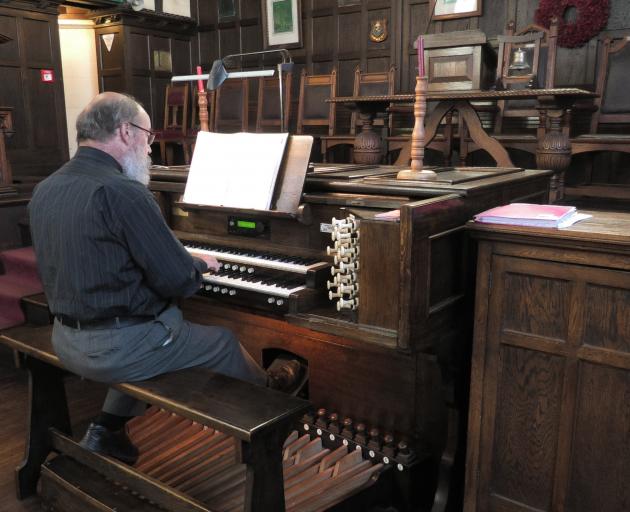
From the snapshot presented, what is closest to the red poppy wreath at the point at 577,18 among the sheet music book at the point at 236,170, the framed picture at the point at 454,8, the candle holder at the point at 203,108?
the framed picture at the point at 454,8

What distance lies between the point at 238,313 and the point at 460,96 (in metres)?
2.38

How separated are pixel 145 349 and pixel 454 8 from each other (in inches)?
234

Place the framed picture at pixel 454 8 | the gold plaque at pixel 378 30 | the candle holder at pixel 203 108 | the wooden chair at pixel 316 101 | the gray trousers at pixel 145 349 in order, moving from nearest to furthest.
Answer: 1. the gray trousers at pixel 145 349
2. the candle holder at pixel 203 108
3. the framed picture at pixel 454 8
4. the wooden chair at pixel 316 101
5. the gold plaque at pixel 378 30

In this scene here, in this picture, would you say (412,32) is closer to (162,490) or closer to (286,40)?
(286,40)

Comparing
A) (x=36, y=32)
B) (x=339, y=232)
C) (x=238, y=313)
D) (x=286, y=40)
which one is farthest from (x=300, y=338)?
(x=36, y=32)

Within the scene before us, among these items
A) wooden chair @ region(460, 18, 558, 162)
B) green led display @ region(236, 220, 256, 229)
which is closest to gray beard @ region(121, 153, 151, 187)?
green led display @ region(236, 220, 256, 229)

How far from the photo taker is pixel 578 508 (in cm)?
185

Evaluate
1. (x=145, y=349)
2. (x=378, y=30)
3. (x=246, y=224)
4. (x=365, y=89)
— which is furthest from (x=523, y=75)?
(x=145, y=349)

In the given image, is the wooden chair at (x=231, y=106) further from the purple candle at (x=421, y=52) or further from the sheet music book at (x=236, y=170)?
the purple candle at (x=421, y=52)

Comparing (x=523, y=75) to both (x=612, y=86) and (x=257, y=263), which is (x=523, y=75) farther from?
(x=257, y=263)

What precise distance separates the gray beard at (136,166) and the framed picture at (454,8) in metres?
5.30

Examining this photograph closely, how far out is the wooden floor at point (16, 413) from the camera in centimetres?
239

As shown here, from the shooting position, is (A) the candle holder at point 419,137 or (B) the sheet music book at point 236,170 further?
(B) the sheet music book at point 236,170

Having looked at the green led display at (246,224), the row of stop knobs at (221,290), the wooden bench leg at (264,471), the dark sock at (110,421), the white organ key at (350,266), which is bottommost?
the dark sock at (110,421)
